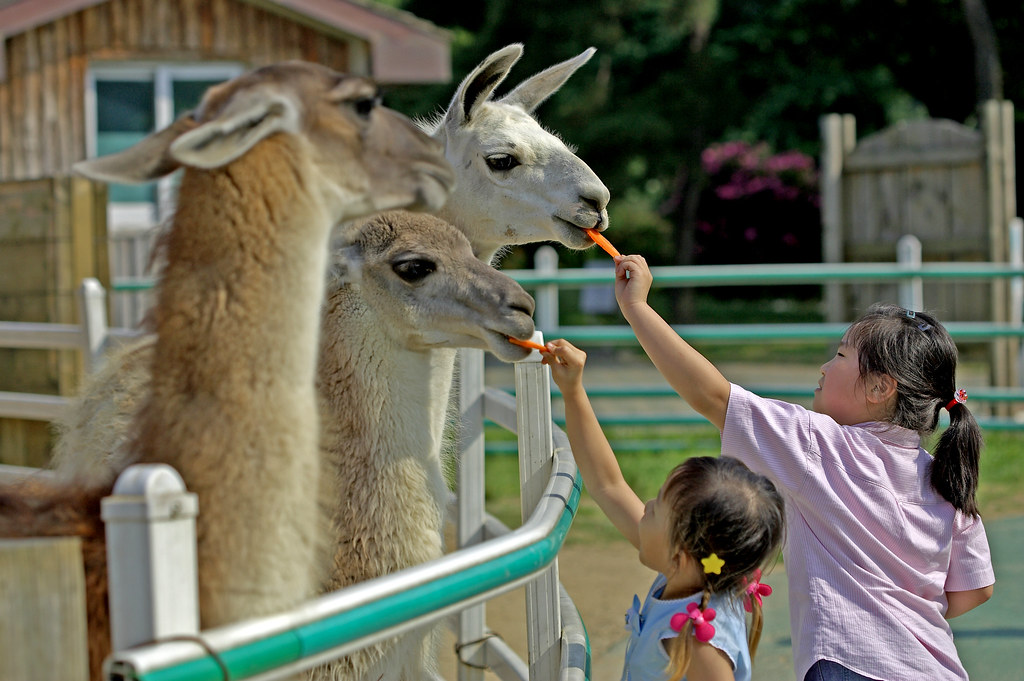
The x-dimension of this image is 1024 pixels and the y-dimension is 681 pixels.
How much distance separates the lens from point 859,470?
7.30 feet

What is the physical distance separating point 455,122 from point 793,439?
140 centimetres

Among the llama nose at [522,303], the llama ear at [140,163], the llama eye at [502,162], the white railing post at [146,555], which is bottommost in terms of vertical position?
the white railing post at [146,555]

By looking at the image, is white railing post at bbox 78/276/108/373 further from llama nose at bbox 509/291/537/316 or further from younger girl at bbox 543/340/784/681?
younger girl at bbox 543/340/784/681

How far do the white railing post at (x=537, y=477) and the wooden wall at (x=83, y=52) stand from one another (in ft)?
24.0

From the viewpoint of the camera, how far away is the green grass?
637cm

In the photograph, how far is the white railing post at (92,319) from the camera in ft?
16.8

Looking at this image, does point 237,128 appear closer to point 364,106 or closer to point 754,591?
point 364,106

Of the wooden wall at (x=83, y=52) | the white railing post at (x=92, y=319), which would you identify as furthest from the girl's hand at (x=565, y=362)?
the wooden wall at (x=83, y=52)

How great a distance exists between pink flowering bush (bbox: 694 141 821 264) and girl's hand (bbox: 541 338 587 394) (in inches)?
670

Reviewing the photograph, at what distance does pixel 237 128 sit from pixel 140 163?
0.52ft

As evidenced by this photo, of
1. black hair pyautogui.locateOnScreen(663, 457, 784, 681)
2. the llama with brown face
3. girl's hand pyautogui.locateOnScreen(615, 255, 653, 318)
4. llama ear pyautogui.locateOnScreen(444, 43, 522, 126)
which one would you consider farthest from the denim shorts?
llama ear pyautogui.locateOnScreen(444, 43, 522, 126)

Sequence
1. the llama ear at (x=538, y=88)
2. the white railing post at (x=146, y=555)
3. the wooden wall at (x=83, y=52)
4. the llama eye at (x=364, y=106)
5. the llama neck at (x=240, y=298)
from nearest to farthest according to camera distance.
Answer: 1. the white railing post at (x=146, y=555)
2. the llama neck at (x=240, y=298)
3. the llama eye at (x=364, y=106)
4. the llama ear at (x=538, y=88)
5. the wooden wall at (x=83, y=52)

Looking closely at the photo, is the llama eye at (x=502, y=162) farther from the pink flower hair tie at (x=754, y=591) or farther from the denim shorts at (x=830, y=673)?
the denim shorts at (x=830, y=673)

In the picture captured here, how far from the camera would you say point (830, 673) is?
2.13 meters
